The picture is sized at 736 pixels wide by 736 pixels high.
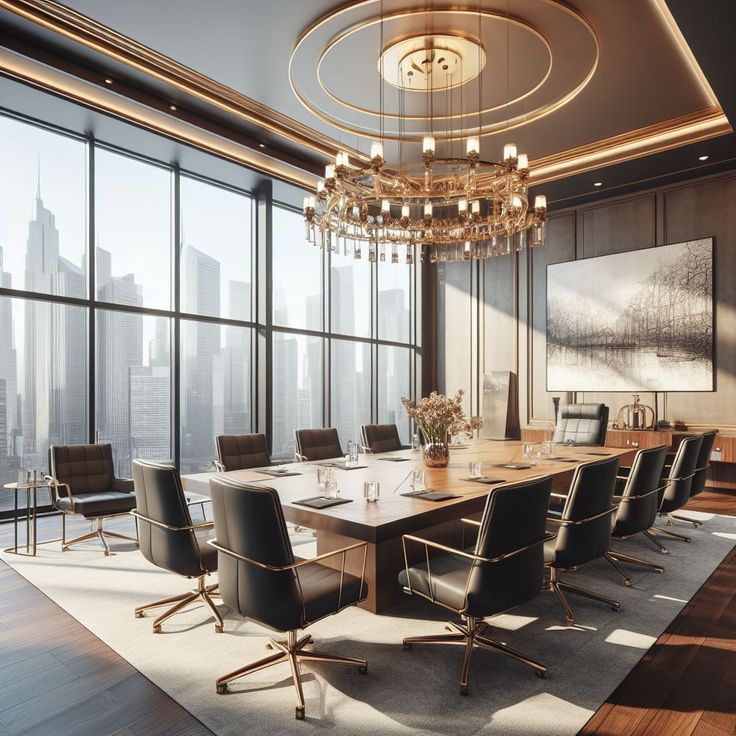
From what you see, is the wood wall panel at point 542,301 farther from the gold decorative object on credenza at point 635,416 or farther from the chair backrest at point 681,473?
the chair backrest at point 681,473

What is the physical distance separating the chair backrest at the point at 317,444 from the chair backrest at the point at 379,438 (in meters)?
0.32

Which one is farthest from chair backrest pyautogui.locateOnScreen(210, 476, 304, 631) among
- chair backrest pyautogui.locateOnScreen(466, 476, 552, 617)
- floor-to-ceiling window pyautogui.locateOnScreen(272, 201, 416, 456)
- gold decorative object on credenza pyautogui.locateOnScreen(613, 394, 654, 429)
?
gold decorative object on credenza pyautogui.locateOnScreen(613, 394, 654, 429)

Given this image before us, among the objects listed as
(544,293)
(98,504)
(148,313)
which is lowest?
(98,504)

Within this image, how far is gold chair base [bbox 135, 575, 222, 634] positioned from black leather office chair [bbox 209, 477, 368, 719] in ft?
2.17

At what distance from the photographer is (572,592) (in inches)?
140

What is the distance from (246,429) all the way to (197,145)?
3.40m

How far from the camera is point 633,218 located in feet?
26.1

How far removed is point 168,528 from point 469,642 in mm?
1544

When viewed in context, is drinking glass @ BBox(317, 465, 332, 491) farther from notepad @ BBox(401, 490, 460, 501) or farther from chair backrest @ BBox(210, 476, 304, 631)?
chair backrest @ BBox(210, 476, 304, 631)

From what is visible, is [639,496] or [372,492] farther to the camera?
[639,496]

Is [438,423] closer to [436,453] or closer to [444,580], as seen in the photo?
[436,453]

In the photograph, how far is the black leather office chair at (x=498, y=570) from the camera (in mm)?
2371

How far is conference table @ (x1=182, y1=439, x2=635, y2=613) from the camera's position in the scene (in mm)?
2693

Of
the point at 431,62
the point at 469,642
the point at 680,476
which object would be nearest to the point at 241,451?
the point at 469,642
